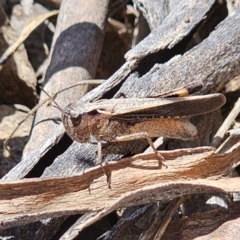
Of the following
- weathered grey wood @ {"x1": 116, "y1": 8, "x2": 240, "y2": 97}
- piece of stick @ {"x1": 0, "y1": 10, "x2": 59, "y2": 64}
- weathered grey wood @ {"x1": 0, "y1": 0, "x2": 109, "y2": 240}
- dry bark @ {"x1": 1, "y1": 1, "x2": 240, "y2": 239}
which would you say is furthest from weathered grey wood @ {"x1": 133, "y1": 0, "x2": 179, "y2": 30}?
piece of stick @ {"x1": 0, "y1": 10, "x2": 59, "y2": 64}

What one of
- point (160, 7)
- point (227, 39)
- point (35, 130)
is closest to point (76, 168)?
point (35, 130)

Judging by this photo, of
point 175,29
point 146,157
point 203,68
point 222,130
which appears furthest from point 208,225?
point 175,29

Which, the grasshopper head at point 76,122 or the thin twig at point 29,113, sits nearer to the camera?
the grasshopper head at point 76,122

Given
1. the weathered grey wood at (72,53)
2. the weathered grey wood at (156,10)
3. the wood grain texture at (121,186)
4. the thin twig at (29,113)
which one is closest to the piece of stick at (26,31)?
the weathered grey wood at (72,53)

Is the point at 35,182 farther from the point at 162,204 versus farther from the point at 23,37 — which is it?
the point at 23,37

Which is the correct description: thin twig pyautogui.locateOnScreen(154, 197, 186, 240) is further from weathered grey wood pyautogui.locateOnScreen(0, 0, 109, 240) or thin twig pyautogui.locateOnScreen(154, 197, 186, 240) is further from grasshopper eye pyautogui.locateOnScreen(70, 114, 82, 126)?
weathered grey wood pyautogui.locateOnScreen(0, 0, 109, 240)

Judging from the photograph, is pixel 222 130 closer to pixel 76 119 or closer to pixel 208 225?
pixel 208 225

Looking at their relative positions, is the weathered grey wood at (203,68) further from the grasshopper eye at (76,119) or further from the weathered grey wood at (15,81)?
the weathered grey wood at (15,81)
